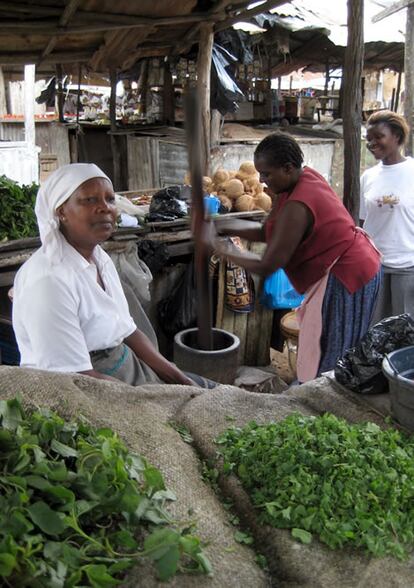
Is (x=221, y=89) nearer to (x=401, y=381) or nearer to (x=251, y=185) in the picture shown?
(x=251, y=185)

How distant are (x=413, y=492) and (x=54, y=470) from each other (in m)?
0.91

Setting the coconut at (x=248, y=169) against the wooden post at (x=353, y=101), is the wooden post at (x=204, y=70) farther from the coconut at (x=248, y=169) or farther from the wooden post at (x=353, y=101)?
the wooden post at (x=353, y=101)

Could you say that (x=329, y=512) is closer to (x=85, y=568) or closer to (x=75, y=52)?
(x=85, y=568)

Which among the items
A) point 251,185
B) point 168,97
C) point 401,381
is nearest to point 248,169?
point 251,185

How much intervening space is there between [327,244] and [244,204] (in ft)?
7.60

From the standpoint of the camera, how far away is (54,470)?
1276 mm

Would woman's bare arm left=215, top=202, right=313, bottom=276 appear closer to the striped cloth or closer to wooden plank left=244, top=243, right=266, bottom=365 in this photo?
A: the striped cloth

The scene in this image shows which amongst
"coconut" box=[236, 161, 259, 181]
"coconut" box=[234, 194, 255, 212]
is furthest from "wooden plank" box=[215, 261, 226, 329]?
"coconut" box=[236, 161, 259, 181]

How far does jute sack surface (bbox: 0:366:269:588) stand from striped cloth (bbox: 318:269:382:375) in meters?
1.36

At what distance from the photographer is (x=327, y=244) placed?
311 cm

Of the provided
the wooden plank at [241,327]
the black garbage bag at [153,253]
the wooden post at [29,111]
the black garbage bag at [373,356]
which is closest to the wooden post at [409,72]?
the wooden plank at [241,327]

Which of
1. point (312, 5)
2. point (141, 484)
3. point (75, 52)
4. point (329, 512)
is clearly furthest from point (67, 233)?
point (312, 5)

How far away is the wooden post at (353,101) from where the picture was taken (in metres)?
4.09

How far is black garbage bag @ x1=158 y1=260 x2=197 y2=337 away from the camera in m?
4.97
